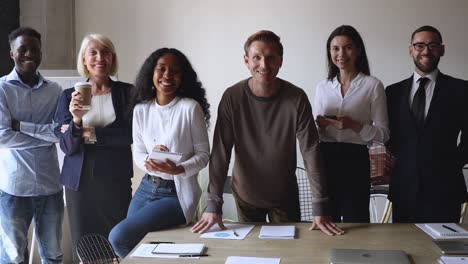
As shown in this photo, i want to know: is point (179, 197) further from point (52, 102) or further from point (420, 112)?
point (420, 112)

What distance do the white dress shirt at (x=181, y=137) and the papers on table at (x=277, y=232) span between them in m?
0.38

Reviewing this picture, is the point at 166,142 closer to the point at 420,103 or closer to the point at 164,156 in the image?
the point at 164,156

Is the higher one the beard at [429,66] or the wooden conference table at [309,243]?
the beard at [429,66]

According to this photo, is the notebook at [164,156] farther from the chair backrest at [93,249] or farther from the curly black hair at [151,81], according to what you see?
the chair backrest at [93,249]

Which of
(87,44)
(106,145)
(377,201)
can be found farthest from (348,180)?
(377,201)

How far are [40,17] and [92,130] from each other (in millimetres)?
2391

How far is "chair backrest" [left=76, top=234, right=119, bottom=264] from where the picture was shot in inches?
98.1

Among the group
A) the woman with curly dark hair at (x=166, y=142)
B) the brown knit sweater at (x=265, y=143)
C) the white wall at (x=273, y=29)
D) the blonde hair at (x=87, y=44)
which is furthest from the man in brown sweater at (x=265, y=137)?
→ the white wall at (x=273, y=29)

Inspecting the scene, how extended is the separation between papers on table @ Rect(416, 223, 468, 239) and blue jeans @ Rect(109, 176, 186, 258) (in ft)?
3.61

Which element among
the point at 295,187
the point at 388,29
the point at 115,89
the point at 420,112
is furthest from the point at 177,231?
the point at 388,29

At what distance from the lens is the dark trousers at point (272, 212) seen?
2.30 meters

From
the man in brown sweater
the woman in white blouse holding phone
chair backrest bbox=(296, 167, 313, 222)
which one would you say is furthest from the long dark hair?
chair backrest bbox=(296, 167, 313, 222)

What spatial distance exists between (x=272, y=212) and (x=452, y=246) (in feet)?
2.82

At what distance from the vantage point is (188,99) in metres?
2.26
